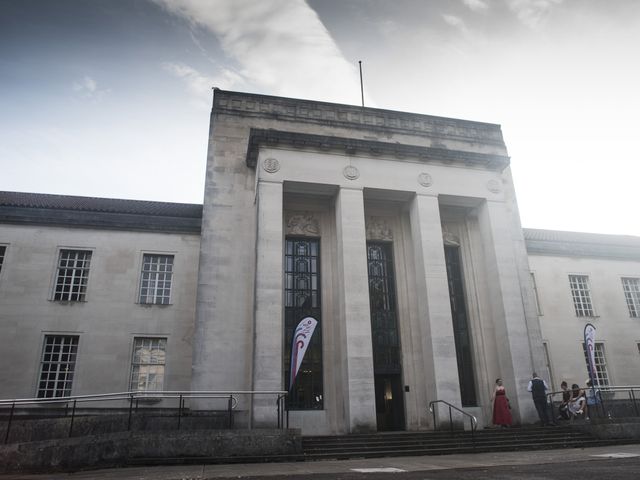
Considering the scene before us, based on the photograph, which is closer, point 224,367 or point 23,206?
point 224,367

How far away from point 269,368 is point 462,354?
8283mm

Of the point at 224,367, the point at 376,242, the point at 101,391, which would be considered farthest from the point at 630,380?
the point at 101,391

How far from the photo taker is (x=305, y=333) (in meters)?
15.2

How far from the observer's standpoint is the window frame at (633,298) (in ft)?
85.0

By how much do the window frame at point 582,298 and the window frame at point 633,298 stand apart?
7.29 ft

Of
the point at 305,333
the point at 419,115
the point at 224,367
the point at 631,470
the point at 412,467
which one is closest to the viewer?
the point at 631,470

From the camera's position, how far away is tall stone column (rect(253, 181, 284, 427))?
51.2 ft

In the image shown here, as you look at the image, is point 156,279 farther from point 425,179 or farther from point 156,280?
point 425,179

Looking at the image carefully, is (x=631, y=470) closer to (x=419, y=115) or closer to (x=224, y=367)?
(x=224, y=367)

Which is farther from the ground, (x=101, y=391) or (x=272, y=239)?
(x=272, y=239)

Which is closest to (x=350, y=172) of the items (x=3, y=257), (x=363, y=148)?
(x=363, y=148)

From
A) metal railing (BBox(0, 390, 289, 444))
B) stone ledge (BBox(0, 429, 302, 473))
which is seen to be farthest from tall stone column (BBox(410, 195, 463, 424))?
stone ledge (BBox(0, 429, 302, 473))

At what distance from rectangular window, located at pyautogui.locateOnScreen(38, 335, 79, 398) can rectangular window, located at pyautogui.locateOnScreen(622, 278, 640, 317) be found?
2690 cm

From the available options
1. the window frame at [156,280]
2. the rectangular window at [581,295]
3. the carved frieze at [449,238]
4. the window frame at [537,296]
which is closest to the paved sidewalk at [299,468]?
the window frame at [156,280]
